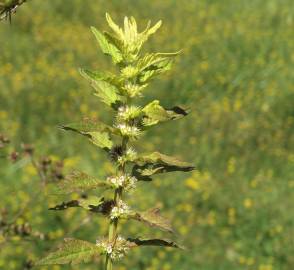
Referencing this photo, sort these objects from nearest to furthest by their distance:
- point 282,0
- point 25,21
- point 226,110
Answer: point 226,110, point 25,21, point 282,0

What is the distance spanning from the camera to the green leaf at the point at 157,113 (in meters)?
1.02

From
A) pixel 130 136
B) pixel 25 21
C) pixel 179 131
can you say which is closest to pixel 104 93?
pixel 130 136

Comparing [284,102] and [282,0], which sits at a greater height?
[282,0]

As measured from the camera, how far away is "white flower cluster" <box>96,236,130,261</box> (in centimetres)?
108

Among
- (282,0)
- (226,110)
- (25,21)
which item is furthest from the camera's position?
(282,0)

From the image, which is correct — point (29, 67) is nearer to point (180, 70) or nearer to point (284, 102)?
point (180, 70)

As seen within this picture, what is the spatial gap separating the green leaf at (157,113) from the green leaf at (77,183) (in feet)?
0.45

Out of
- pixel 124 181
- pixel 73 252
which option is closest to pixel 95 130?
pixel 124 181

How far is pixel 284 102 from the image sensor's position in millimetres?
7883

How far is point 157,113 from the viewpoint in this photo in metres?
1.02

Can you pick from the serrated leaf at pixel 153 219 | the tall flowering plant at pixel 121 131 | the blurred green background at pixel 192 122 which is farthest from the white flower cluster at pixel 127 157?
the blurred green background at pixel 192 122

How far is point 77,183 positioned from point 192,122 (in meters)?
6.02

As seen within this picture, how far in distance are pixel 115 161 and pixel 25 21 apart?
8891mm

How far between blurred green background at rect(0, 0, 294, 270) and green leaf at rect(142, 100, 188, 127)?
2.02 metres
